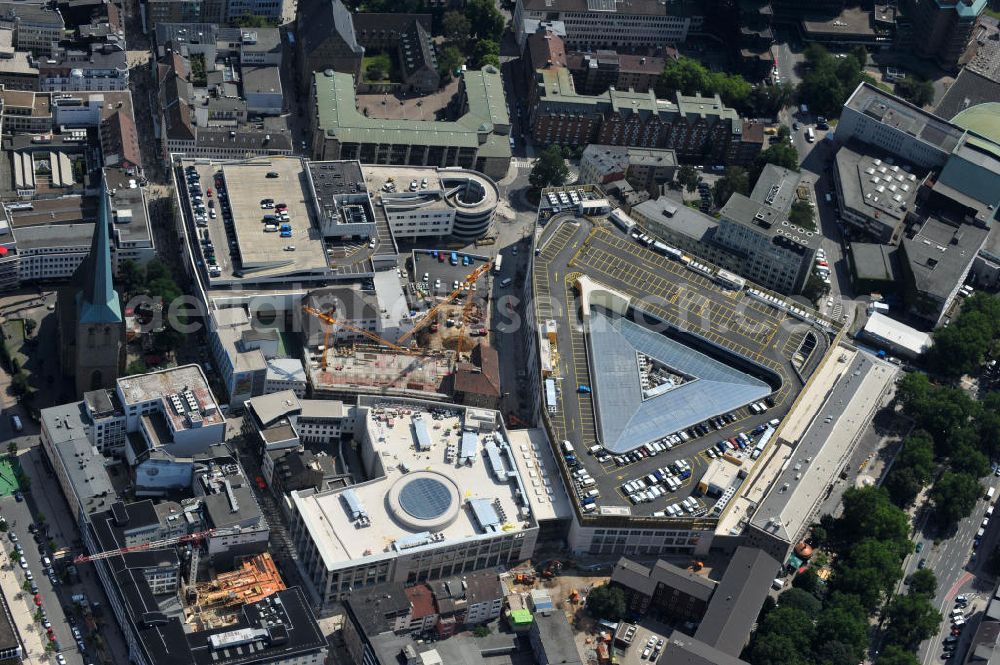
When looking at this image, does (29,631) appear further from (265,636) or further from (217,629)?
(265,636)

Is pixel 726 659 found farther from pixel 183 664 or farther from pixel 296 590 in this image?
pixel 183 664

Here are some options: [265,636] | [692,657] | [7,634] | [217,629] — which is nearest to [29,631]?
[7,634]

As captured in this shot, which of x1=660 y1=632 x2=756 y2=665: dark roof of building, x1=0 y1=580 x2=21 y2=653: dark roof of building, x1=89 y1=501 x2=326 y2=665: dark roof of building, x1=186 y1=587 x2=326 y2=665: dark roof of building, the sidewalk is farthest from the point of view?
x1=660 y1=632 x2=756 y2=665: dark roof of building

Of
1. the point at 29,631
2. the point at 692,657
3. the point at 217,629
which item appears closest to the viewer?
the point at 217,629

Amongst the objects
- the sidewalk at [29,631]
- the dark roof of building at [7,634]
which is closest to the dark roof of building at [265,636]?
the sidewalk at [29,631]

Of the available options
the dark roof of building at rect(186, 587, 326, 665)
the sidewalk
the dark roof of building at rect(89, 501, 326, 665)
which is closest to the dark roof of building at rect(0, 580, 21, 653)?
the sidewalk

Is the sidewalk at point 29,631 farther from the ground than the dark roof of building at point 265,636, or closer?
closer

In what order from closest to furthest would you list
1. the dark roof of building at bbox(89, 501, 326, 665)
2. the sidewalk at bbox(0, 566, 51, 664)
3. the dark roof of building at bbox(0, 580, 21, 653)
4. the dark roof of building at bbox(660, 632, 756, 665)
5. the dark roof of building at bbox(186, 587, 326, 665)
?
1. the dark roof of building at bbox(0, 580, 21, 653)
2. the dark roof of building at bbox(89, 501, 326, 665)
3. the dark roof of building at bbox(186, 587, 326, 665)
4. the sidewalk at bbox(0, 566, 51, 664)
5. the dark roof of building at bbox(660, 632, 756, 665)

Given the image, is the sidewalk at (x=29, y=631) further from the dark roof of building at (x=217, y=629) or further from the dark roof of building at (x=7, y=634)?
the dark roof of building at (x=217, y=629)

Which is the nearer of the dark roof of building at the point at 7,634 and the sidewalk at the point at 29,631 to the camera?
the dark roof of building at the point at 7,634

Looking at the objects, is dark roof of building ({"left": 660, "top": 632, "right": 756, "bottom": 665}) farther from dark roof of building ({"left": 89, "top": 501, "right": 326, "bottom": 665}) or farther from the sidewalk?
the sidewalk

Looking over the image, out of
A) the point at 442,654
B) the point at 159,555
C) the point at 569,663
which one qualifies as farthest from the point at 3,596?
the point at 569,663

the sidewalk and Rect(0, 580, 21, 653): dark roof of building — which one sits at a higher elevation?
Rect(0, 580, 21, 653): dark roof of building
